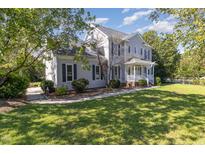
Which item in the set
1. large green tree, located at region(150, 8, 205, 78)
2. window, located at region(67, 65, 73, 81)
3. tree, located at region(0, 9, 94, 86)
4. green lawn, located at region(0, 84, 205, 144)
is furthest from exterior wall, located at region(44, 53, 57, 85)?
large green tree, located at region(150, 8, 205, 78)

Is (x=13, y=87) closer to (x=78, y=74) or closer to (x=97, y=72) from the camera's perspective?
(x=78, y=74)

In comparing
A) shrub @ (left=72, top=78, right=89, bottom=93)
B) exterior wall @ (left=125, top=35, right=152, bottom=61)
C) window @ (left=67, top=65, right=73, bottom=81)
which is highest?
exterior wall @ (left=125, top=35, right=152, bottom=61)

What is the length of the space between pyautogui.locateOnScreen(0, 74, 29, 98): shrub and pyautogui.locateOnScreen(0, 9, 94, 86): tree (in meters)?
0.85

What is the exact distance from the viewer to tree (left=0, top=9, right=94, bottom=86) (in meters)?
7.58

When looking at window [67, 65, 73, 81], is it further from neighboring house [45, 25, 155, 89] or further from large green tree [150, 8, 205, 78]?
large green tree [150, 8, 205, 78]

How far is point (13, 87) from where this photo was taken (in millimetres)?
12531

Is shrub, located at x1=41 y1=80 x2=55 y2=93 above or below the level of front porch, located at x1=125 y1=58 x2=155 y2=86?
below

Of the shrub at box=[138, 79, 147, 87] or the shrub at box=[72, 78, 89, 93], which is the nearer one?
the shrub at box=[72, 78, 89, 93]

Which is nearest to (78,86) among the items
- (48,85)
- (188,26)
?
(48,85)

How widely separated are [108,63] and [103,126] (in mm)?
15026

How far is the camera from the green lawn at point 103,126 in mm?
5637

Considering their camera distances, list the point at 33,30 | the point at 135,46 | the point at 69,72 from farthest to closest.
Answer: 1. the point at 135,46
2. the point at 69,72
3. the point at 33,30

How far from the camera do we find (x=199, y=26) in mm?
6598

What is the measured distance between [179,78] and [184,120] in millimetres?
30382
